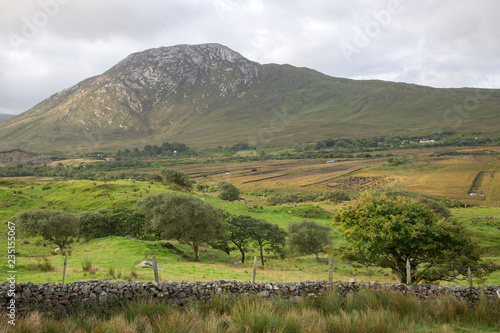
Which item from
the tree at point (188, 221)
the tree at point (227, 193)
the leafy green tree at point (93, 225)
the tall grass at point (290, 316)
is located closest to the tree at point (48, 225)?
the leafy green tree at point (93, 225)

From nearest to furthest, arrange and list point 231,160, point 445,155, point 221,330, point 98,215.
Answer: point 221,330, point 98,215, point 445,155, point 231,160

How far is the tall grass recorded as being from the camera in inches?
291

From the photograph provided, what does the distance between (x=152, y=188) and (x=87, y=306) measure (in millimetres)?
52034

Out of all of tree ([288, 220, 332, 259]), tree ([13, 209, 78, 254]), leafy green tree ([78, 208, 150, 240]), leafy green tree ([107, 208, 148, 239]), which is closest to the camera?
tree ([13, 209, 78, 254])

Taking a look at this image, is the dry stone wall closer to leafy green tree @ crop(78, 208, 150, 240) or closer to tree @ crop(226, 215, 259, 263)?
tree @ crop(226, 215, 259, 263)

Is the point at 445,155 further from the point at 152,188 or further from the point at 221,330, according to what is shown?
→ the point at 221,330

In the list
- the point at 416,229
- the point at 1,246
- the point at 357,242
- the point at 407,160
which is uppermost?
the point at 407,160

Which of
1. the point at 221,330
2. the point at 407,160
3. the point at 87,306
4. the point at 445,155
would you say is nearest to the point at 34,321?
the point at 87,306

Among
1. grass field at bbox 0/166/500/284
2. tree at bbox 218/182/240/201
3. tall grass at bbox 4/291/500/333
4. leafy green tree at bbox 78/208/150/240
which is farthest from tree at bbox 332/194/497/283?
tree at bbox 218/182/240/201

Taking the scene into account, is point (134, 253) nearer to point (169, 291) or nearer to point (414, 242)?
point (169, 291)

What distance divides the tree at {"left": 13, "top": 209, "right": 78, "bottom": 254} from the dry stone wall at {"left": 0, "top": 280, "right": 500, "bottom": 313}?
26.3 metres

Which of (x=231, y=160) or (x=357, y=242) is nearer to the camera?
(x=357, y=242)

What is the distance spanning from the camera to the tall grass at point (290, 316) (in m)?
7.39

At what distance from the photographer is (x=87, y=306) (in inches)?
379
